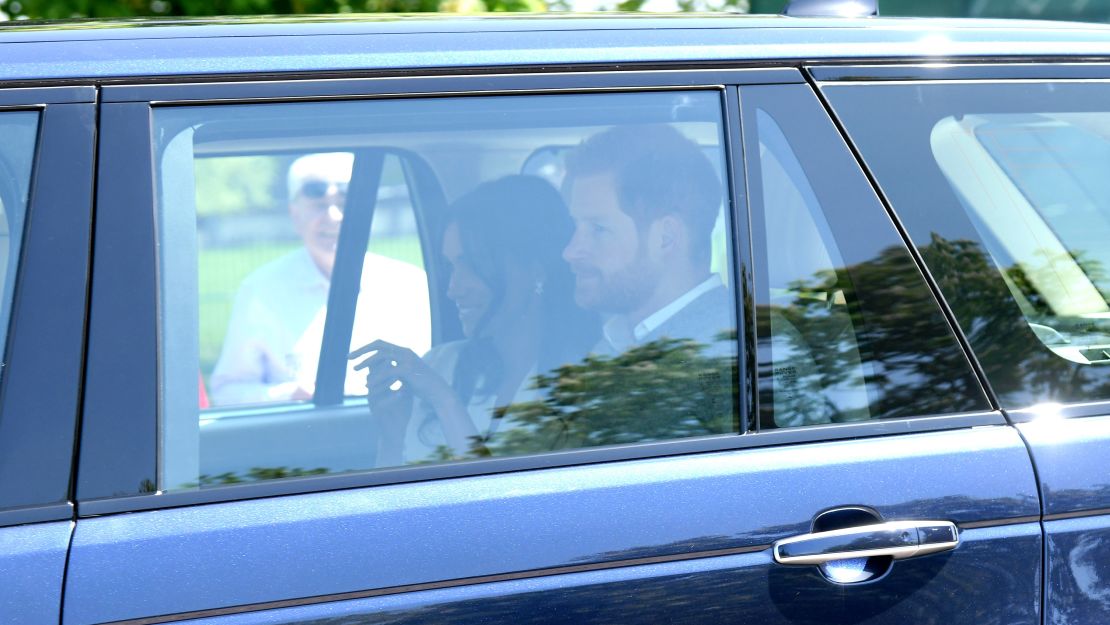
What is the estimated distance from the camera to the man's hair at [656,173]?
1686 millimetres

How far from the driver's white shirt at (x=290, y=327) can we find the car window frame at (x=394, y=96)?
0.21 metres

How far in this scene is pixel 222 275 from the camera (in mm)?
1646

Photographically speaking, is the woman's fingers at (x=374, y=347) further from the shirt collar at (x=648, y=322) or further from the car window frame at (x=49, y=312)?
the car window frame at (x=49, y=312)

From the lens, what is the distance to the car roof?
1560 millimetres

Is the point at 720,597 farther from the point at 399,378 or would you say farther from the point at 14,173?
the point at 14,173

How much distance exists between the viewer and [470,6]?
196 inches

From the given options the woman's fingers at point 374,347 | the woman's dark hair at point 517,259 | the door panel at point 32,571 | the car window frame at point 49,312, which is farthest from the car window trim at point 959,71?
the door panel at point 32,571

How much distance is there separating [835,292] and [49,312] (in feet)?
3.56

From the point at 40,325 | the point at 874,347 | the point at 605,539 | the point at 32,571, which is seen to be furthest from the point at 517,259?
the point at 32,571

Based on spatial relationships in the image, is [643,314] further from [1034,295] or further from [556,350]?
[1034,295]

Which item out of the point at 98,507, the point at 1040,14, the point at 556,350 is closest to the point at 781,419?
the point at 556,350

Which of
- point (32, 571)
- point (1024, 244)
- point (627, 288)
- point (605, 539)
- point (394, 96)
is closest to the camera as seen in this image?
point (32, 571)

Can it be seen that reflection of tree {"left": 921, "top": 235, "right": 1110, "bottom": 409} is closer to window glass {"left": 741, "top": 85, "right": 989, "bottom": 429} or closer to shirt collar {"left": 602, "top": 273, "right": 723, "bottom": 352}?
window glass {"left": 741, "top": 85, "right": 989, "bottom": 429}

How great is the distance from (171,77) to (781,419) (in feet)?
3.20
